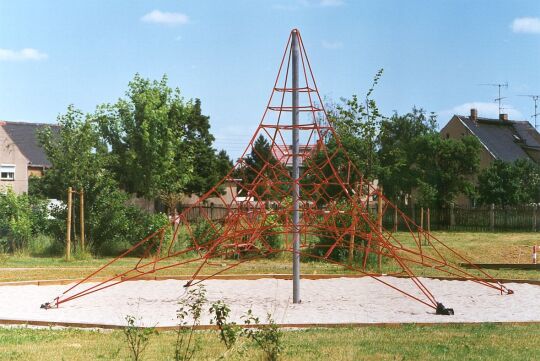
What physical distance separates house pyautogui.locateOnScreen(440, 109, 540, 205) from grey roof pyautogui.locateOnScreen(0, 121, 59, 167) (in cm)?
2576

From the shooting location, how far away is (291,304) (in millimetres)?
11547

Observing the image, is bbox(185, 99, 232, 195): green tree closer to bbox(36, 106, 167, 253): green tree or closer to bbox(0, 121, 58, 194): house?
bbox(0, 121, 58, 194): house

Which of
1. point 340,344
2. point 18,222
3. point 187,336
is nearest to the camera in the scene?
point 340,344

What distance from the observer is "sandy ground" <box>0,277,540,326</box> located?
33.1 feet

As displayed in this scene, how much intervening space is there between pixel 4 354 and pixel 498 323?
536cm

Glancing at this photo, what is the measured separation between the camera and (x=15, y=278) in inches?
594

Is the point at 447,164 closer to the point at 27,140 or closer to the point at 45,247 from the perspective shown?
the point at 45,247

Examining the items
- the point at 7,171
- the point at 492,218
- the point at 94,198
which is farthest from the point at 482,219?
the point at 7,171

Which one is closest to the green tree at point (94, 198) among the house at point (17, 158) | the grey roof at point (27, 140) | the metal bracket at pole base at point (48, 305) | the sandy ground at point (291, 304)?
the sandy ground at point (291, 304)

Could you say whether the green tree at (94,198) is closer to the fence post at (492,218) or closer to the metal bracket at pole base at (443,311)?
the metal bracket at pole base at (443,311)

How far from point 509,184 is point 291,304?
31680 millimetres

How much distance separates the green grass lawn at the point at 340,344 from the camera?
702 centimetres

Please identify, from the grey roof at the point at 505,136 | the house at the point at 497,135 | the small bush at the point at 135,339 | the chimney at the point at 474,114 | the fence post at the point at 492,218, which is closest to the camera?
the small bush at the point at 135,339

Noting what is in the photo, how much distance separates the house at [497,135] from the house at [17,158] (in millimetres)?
25228
